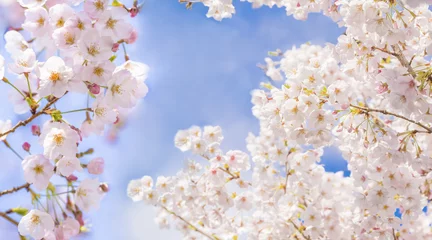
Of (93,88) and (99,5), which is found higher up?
(99,5)

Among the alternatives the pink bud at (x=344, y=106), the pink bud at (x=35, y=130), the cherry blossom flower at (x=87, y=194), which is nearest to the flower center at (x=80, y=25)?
the pink bud at (x=35, y=130)

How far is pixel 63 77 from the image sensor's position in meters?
2.19

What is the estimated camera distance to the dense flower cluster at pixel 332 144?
3.33 meters

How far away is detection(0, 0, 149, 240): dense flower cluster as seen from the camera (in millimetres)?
2199

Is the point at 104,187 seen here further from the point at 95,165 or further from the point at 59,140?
the point at 59,140

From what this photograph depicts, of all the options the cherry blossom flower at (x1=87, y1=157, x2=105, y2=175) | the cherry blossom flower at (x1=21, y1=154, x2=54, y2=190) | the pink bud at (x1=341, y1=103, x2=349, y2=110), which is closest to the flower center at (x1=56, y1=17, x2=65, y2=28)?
the cherry blossom flower at (x1=21, y1=154, x2=54, y2=190)

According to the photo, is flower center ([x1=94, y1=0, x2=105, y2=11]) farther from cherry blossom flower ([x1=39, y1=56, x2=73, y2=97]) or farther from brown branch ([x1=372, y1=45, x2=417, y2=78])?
brown branch ([x1=372, y1=45, x2=417, y2=78])

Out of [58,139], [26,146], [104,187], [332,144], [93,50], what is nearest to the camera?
[93,50]

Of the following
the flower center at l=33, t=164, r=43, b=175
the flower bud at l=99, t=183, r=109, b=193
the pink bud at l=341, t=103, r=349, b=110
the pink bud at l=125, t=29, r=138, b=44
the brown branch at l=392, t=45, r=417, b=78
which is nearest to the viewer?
the flower center at l=33, t=164, r=43, b=175

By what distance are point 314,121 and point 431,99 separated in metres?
0.90

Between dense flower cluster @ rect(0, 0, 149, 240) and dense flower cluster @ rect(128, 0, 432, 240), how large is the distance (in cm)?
154

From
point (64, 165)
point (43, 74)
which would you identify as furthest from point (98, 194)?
point (43, 74)

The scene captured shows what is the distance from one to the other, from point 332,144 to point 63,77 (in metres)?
2.90

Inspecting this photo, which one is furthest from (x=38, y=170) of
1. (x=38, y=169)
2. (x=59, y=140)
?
(x=59, y=140)
